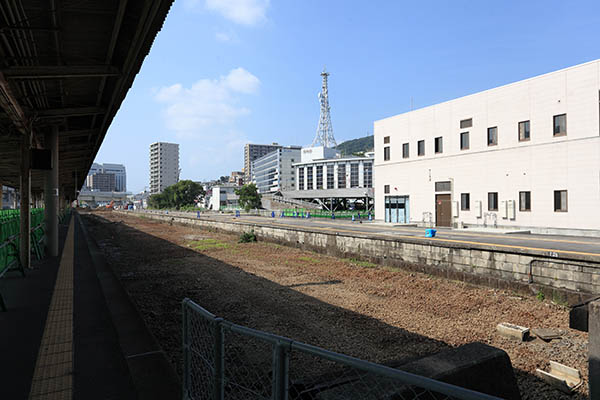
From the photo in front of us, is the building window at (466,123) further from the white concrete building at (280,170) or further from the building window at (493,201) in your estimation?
the white concrete building at (280,170)

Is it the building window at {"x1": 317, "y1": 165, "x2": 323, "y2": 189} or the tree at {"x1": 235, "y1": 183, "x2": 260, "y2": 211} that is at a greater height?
the building window at {"x1": 317, "y1": 165, "x2": 323, "y2": 189}

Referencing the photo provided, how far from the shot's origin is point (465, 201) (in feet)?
81.4

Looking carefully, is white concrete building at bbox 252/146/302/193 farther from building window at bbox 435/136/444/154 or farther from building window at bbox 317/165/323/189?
building window at bbox 435/136/444/154

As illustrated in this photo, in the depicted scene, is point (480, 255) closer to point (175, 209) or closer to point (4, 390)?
point (4, 390)

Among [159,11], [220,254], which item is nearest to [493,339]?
[159,11]

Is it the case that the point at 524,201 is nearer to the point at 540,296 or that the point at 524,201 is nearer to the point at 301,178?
the point at 540,296

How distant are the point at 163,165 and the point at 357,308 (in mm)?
177644

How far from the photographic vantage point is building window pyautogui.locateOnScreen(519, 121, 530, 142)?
21359 millimetres

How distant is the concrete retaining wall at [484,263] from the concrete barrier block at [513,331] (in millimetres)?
3077

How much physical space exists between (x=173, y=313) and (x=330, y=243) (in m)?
11.1

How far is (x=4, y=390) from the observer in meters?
3.61

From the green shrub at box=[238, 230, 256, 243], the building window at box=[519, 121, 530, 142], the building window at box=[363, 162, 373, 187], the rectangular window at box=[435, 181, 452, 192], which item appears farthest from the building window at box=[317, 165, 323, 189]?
the building window at box=[519, 121, 530, 142]

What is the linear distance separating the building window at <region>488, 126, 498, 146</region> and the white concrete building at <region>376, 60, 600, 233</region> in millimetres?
64

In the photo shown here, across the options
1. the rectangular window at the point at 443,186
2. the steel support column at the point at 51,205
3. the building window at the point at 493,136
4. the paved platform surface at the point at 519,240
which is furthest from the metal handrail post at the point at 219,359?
the rectangular window at the point at 443,186
